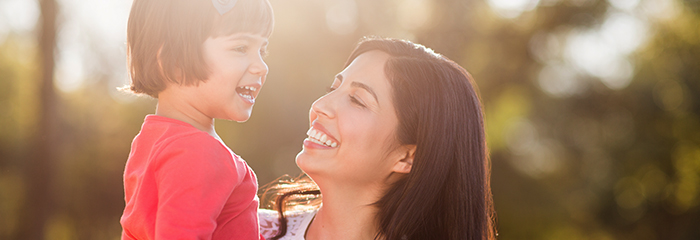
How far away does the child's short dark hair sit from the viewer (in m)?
1.67

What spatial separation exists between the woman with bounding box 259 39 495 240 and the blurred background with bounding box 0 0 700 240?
29.4ft

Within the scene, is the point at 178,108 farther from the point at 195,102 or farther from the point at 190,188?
the point at 190,188

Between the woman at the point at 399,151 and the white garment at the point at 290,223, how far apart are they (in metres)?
0.02

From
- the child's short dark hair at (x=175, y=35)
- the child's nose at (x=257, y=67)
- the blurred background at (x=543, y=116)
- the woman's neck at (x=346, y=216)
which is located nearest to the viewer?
the child's short dark hair at (x=175, y=35)

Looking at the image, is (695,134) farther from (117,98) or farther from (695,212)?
(117,98)

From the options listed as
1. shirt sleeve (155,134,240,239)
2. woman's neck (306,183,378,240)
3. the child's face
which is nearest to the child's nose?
the child's face

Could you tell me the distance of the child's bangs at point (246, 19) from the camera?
172cm

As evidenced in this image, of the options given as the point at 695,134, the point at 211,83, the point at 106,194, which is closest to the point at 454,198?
the point at 211,83

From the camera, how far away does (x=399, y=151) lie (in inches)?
97.7

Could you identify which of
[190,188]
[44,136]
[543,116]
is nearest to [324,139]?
[190,188]

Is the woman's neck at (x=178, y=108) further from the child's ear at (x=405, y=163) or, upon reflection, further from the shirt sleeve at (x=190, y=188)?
the child's ear at (x=405, y=163)

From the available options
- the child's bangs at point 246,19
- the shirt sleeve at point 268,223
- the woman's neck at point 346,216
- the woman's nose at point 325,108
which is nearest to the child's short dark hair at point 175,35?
the child's bangs at point 246,19

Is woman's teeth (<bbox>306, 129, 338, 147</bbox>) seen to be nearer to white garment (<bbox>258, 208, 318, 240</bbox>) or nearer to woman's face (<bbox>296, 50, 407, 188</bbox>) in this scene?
woman's face (<bbox>296, 50, 407, 188</bbox>)

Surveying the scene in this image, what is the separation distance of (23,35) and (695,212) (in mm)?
16252
